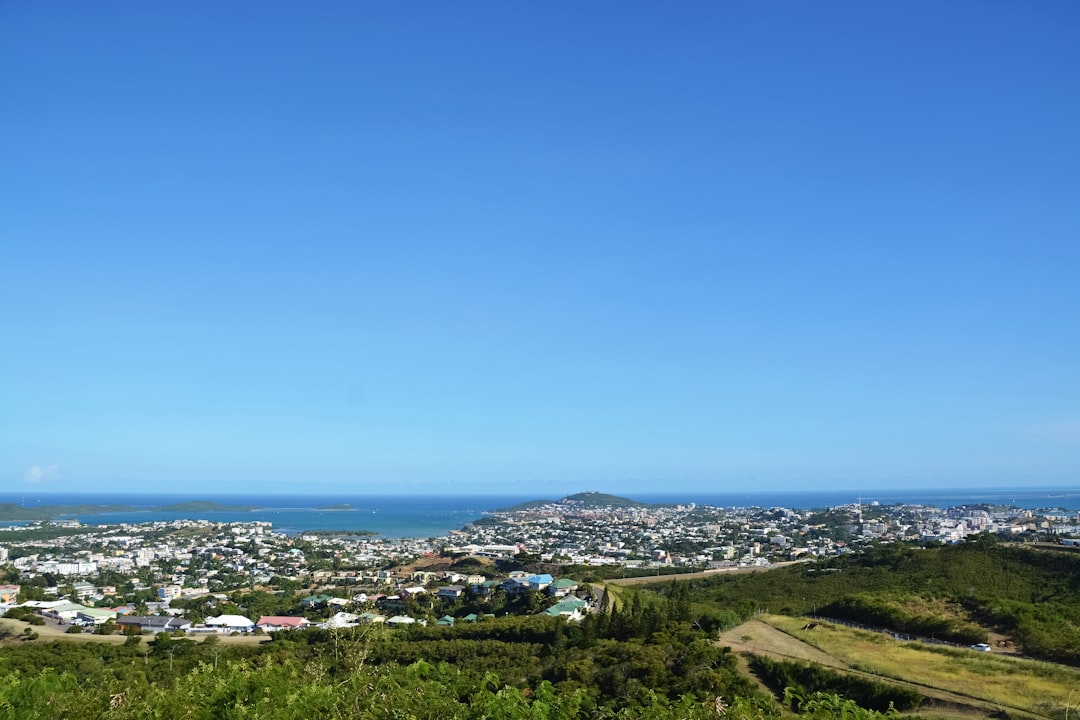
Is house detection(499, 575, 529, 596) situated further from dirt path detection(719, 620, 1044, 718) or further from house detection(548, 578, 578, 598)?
dirt path detection(719, 620, 1044, 718)

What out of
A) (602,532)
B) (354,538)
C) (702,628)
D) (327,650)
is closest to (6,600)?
(702,628)

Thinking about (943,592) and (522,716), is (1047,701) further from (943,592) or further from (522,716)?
(943,592)

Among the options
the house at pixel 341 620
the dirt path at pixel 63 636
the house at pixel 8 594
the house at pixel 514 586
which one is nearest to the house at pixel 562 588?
the house at pixel 514 586

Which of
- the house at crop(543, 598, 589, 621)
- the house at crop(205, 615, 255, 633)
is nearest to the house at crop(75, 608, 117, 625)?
the house at crop(205, 615, 255, 633)

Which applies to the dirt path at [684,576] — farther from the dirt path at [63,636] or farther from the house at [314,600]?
the dirt path at [63,636]

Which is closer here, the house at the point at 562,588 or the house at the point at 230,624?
the house at the point at 230,624

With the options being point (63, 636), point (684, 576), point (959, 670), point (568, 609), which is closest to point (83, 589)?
point (63, 636)

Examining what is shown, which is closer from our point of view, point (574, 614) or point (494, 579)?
point (574, 614)
